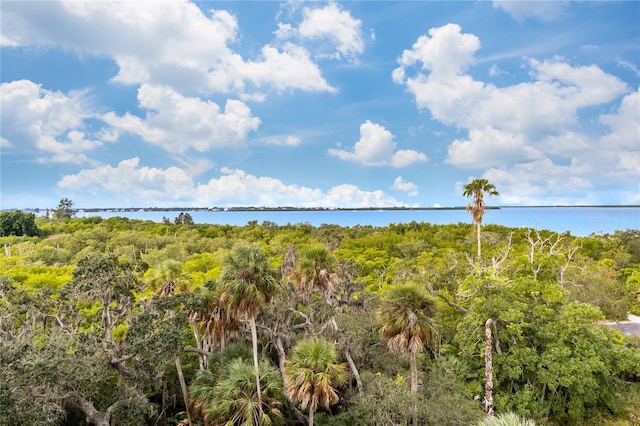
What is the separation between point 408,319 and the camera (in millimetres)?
15539

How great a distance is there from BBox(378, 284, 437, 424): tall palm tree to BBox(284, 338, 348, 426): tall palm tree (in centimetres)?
256

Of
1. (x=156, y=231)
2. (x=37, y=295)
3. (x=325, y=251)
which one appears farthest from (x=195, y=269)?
(x=156, y=231)

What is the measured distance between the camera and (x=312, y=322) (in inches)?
844

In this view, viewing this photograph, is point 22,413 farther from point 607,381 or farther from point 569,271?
point 569,271

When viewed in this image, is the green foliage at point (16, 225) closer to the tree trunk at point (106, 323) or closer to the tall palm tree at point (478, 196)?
the tree trunk at point (106, 323)

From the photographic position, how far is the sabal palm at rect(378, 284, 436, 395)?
50.6 feet

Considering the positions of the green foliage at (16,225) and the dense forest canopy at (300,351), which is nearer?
the dense forest canopy at (300,351)

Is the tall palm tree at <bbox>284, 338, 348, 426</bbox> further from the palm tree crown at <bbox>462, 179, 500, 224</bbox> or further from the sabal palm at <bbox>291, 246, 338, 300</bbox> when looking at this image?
the palm tree crown at <bbox>462, 179, 500, 224</bbox>

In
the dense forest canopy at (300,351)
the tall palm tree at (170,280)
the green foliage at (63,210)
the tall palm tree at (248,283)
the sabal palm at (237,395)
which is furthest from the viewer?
the green foliage at (63,210)

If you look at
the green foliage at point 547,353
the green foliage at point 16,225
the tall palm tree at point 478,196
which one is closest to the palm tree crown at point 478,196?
the tall palm tree at point 478,196

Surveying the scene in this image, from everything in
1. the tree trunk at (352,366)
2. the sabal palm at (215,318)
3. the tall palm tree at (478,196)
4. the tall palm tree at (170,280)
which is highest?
the tall palm tree at (478,196)

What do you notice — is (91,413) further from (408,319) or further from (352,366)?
(408,319)

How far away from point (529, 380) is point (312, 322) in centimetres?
1159

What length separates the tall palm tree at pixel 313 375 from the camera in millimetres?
15312
